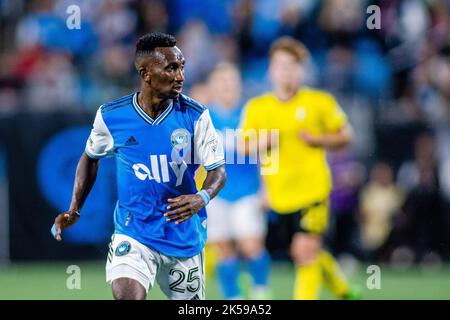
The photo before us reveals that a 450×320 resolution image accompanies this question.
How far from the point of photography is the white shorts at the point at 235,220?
11.1m

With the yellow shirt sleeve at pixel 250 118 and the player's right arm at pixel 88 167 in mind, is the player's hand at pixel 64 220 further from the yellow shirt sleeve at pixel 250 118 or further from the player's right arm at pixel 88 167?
the yellow shirt sleeve at pixel 250 118

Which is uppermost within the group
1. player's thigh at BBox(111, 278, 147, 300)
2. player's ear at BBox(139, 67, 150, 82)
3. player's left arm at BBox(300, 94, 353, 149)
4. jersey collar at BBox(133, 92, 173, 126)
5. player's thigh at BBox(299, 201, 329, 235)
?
player's left arm at BBox(300, 94, 353, 149)

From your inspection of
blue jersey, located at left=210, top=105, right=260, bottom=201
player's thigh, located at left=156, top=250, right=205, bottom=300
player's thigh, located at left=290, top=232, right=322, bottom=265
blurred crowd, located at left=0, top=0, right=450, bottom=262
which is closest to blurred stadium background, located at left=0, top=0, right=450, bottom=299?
blurred crowd, located at left=0, top=0, right=450, bottom=262

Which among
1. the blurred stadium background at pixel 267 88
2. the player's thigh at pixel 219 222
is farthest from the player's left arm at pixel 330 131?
the blurred stadium background at pixel 267 88

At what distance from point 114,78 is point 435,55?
466 centimetres

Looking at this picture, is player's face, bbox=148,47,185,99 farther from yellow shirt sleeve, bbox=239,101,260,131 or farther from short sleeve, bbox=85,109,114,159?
yellow shirt sleeve, bbox=239,101,260,131

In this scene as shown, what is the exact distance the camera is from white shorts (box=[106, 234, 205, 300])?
6.70 metres

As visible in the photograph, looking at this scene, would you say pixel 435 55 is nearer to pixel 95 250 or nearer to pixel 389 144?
pixel 389 144

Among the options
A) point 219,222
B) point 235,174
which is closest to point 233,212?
point 219,222

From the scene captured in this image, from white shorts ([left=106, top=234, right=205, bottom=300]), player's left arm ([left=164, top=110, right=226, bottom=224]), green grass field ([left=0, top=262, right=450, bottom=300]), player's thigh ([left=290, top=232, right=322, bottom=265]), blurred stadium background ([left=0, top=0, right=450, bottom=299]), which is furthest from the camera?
blurred stadium background ([left=0, top=0, right=450, bottom=299])

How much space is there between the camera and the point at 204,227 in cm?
716

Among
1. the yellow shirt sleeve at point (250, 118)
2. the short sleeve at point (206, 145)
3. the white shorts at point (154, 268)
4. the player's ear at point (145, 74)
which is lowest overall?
the white shorts at point (154, 268)

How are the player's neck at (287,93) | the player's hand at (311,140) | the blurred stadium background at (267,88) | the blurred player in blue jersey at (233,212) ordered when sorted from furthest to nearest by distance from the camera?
1. the blurred stadium background at (267,88)
2. the blurred player in blue jersey at (233,212)
3. the player's neck at (287,93)
4. the player's hand at (311,140)

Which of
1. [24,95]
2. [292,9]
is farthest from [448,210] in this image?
[24,95]
